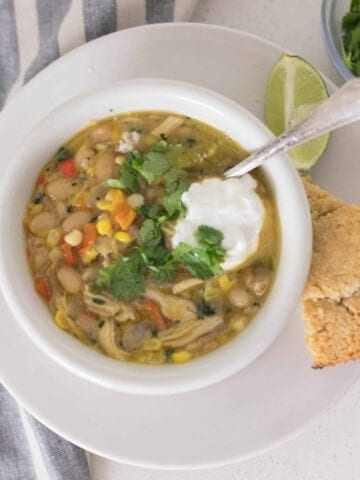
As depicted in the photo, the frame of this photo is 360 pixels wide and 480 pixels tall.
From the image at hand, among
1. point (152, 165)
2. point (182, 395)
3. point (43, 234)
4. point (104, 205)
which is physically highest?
point (152, 165)

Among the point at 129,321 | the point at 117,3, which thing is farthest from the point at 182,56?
the point at 129,321

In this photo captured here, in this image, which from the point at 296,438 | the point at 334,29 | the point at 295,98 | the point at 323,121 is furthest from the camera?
the point at 296,438

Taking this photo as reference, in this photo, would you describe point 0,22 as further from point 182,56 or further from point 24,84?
point 182,56

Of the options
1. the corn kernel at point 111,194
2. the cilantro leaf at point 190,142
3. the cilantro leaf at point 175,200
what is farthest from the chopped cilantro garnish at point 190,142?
the corn kernel at point 111,194

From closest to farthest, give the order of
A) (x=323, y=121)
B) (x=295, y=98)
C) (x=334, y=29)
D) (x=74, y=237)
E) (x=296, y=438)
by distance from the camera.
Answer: (x=323, y=121), (x=74, y=237), (x=295, y=98), (x=334, y=29), (x=296, y=438)

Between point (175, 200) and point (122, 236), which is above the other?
point (175, 200)

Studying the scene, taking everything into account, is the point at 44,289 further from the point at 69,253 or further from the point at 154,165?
the point at 154,165

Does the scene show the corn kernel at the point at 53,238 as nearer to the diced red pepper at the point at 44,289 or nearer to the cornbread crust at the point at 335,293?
the diced red pepper at the point at 44,289

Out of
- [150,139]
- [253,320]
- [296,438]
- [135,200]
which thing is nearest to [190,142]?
[150,139]
